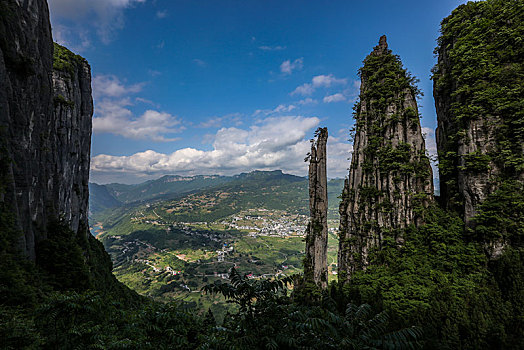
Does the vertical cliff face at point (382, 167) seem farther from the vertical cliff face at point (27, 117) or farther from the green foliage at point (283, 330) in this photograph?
the vertical cliff face at point (27, 117)

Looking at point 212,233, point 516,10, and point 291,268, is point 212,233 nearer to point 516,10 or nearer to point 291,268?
point 291,268

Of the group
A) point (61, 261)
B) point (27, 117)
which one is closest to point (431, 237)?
point (61, 261)

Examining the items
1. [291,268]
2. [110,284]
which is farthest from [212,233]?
[110,284]

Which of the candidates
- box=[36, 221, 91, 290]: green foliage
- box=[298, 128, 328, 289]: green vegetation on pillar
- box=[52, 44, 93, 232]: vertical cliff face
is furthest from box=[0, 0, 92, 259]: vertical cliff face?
box=[298, 128, 328, 289]: green vegetation on pillar

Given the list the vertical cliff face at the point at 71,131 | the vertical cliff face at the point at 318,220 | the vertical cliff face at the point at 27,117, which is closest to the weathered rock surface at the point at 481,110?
the vertical cliff face at the point at 318,220

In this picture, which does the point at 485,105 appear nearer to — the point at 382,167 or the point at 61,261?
the point at 382,167

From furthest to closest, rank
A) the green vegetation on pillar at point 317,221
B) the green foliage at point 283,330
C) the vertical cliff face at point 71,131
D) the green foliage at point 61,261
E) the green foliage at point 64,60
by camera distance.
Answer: the green foliage at point 64,60
the vertical cliff face at point 71,131
the green foliage at point 61,261
the green vegetation on pillar at point 317,221
the green foliage at point 283,330

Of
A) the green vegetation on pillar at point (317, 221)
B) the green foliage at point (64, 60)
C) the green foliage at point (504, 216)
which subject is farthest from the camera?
the green foliage at point (64, 60)
